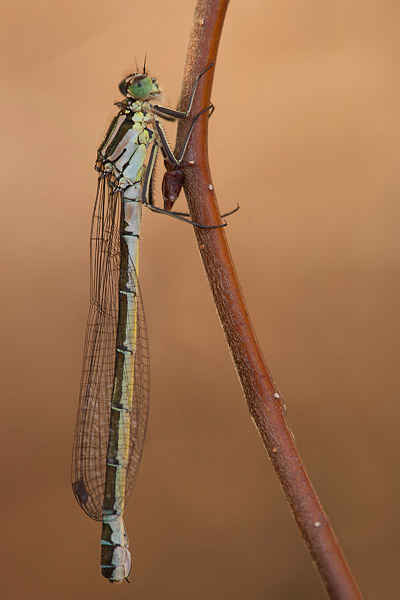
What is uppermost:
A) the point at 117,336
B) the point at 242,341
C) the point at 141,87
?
the point at 141,87

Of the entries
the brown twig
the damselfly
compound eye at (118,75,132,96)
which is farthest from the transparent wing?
the brown twig

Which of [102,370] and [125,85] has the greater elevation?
[125,85]

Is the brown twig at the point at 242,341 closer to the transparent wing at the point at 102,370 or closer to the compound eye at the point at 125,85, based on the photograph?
the compound eye at the point at 125,85

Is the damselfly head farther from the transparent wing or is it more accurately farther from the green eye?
the transparent wing

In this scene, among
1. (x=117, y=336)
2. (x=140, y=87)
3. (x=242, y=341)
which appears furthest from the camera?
(x=117, y=336)

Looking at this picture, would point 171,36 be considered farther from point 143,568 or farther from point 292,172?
point 143,568

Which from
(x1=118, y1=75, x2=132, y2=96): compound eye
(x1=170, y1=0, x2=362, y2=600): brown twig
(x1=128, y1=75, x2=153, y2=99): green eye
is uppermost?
(x1=118, y1=75, x2=132, y2=96): compound eye

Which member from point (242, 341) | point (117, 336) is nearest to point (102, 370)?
point (117, 336)

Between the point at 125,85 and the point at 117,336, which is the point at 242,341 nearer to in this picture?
the point at 117,336
